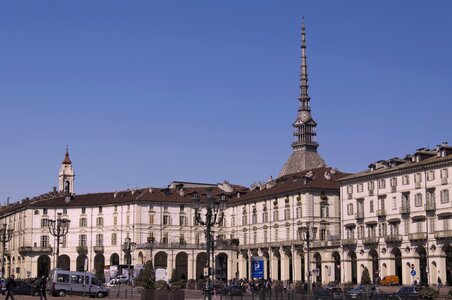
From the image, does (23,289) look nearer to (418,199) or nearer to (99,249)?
(418,199)

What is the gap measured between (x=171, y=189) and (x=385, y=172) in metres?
45.4

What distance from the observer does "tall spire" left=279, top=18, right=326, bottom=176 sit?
6570 inches

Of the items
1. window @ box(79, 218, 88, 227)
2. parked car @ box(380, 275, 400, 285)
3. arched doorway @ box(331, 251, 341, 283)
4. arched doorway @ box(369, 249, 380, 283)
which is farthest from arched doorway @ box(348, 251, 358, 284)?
window @ box(79, 218, 88, 227)

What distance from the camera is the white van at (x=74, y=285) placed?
70312mm

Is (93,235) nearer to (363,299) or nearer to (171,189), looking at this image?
(171,189)

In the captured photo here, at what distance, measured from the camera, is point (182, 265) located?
129375 millimetres

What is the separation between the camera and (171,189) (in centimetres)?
13400

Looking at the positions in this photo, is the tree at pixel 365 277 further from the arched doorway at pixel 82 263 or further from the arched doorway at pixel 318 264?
the arched doorway at pixel 82 263

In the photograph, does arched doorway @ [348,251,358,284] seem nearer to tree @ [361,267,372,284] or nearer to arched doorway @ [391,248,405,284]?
arched doorway @ [391,248,405,284]

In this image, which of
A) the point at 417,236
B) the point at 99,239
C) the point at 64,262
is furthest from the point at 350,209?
the point at 64,262

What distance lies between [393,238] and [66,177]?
246 feet

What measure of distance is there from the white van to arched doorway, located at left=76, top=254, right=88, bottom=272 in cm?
5982

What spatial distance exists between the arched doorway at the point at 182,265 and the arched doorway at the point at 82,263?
1391cm

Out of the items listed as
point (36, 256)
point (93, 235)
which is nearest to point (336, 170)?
point (93, 235)
